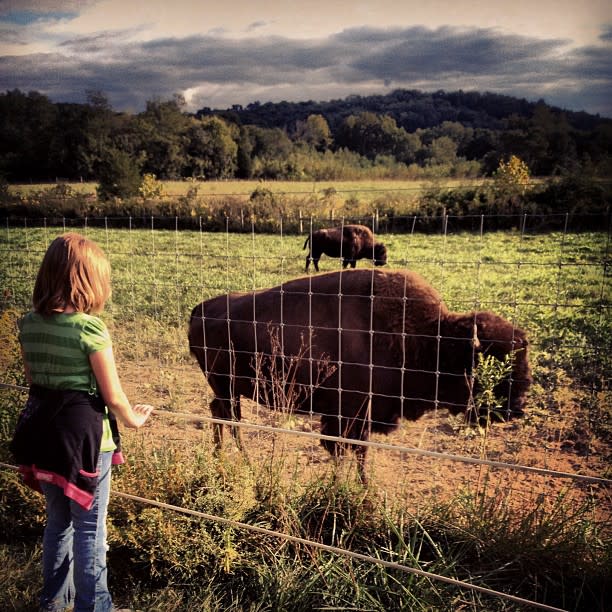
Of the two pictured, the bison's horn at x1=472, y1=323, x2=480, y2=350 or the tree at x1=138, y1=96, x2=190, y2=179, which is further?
the tree at x1=138, y1=96, x2=190, y2=179

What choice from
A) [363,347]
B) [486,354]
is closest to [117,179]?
[363,347]

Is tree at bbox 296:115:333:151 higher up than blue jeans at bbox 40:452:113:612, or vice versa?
tree at bbox 296:115:333:151

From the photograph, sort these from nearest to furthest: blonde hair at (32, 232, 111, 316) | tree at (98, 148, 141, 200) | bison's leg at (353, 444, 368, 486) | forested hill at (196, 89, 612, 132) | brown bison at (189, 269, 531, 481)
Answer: blonde hair at (32, 232, 111, 316) < bison's leg at (353, 444, 368, 486) < brown bison at (189, 269, 531, 481) < tree at (98, 148, 141, 200) < forested hill at (196, 89, 612, 132)

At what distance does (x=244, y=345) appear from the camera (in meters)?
4.52

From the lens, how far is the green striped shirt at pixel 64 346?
2115 millimetres

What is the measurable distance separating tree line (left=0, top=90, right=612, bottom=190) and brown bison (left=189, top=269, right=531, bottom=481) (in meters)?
25.5

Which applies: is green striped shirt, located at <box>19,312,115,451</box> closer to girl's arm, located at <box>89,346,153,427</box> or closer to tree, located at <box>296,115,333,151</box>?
girl's arm, located at <box>89,346,153,427</box>

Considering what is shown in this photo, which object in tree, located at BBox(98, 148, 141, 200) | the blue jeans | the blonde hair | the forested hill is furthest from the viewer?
the forested hill

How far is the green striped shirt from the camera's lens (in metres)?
2.12

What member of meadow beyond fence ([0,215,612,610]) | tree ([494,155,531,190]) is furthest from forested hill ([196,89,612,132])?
meadow beyond fence ([0,215,612,610])

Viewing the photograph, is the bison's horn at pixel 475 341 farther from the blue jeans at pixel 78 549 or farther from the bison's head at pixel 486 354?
the blue jeans at pixel 78 549

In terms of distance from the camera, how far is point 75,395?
2.17 metres

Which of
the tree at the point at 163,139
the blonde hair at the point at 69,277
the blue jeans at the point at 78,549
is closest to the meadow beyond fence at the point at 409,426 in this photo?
the blue jeans at the point at 78,549

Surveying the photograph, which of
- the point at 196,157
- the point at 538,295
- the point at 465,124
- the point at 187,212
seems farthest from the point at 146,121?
the point at 538,295
